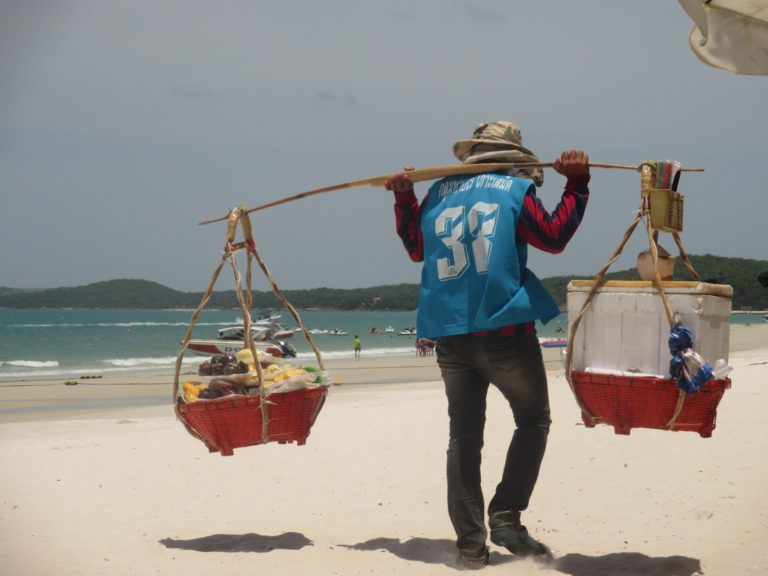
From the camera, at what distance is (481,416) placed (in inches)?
182

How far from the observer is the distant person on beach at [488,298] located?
427 cm

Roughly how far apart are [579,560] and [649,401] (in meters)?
1.05

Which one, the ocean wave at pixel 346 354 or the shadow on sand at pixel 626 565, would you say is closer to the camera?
the shadow on sand at pixel 626 565

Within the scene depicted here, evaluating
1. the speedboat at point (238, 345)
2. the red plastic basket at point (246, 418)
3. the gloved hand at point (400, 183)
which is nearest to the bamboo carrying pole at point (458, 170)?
the gloved hand at point (400, 183)

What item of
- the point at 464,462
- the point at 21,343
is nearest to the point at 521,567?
the point at 464,462

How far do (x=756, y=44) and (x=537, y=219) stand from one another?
1176mm

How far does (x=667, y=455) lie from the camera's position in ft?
21.5

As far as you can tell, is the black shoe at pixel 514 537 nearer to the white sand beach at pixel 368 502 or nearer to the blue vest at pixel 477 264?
A: the white sand beach at pixel 368 502

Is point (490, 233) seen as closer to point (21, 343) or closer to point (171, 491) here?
point (171, 491)

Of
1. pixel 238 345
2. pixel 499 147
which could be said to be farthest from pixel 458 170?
pixel 238 345

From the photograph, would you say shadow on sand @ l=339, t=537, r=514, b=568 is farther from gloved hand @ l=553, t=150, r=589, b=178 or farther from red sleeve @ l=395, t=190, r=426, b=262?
gloved hand @ l=553, t=150, r=589, b=178

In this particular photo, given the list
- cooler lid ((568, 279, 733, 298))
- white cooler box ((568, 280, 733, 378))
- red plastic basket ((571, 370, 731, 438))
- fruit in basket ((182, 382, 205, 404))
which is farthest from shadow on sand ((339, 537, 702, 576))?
cooler lid ((568, 279, 733, 298))

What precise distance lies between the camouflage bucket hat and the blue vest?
0.16 metres

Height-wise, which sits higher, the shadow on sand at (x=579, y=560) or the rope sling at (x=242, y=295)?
the rope sling at (x=242, y=295)
